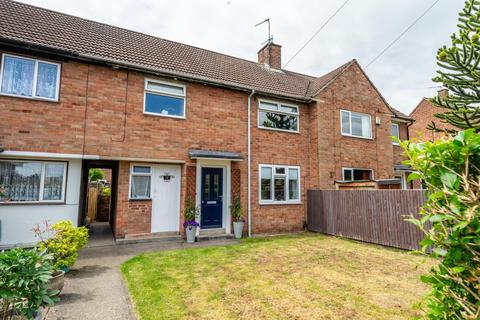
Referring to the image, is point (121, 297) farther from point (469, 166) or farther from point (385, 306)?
point (469, 166)

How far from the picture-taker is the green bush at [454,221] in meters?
1.52

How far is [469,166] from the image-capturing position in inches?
67.4

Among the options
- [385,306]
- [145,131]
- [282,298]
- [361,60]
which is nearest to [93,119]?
[145,131]

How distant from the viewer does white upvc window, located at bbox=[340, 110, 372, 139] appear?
13.0m

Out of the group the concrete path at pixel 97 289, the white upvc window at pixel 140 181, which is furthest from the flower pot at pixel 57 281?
the white upvc window at pixel 140 181

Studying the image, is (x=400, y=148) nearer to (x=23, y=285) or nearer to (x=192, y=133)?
(x=192, y=133)

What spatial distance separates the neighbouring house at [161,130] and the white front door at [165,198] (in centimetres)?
4

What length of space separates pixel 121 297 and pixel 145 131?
19.2 feet

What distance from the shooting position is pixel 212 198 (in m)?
10.3

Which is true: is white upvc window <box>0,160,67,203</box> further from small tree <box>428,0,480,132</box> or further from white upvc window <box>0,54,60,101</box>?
small tree <box>428,0,480,132</box>

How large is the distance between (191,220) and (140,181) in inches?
90.1

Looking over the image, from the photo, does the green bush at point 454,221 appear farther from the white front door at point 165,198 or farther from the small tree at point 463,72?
the white front door at point 165,198

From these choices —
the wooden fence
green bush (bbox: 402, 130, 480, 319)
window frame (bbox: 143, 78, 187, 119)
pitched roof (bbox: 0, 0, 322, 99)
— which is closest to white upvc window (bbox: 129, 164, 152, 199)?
window frame (bbox: 143, 78, 187, 119)

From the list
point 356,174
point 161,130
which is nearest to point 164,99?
point 161,130
